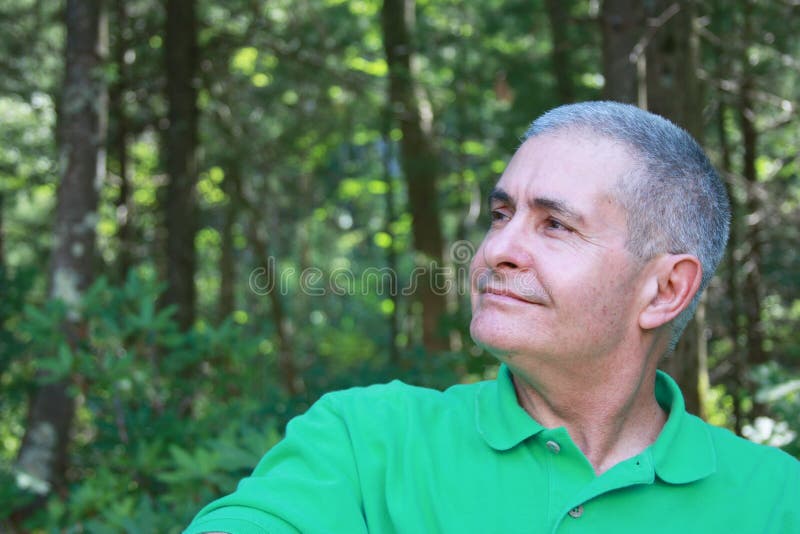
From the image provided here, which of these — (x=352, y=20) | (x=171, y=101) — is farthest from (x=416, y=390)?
(x=352, y=20)

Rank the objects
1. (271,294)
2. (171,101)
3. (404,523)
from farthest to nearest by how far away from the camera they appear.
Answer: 1. (271,294)
2. (171,101)
3. (404,523)

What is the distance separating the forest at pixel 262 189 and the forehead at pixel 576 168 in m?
1.58

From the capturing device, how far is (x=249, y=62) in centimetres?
1189

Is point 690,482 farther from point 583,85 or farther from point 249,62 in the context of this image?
point 249,62

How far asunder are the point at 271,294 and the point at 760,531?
9676 mm

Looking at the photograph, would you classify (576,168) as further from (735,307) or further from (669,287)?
(735,307)

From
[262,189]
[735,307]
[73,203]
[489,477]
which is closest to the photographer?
[489,477]

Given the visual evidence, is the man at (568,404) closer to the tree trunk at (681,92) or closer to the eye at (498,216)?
the eye at (498,216)

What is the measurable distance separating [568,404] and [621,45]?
2385 millimetres

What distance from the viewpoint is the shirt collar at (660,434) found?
6.11 feet

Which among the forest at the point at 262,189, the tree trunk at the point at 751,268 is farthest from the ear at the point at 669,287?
the tree trunk at the point at 751,268

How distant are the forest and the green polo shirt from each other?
4.14ft

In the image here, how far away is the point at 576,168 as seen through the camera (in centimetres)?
192

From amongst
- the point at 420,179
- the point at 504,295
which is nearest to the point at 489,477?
the point at 504,295
